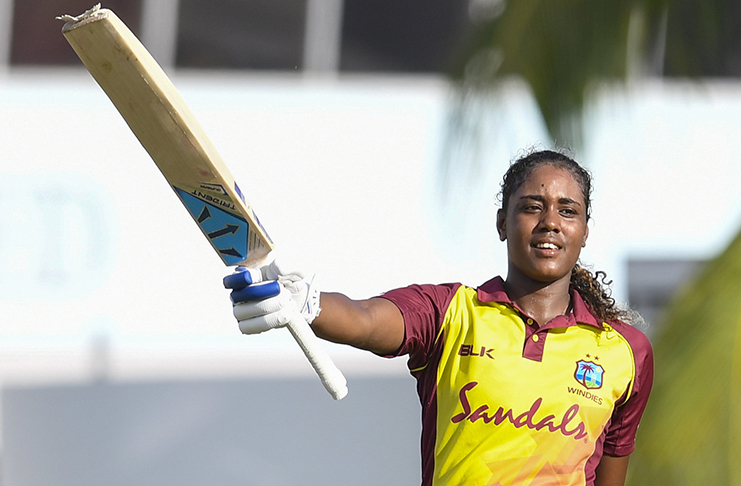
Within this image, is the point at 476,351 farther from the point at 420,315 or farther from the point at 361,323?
the point at 361,323

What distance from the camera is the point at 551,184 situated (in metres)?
1.94

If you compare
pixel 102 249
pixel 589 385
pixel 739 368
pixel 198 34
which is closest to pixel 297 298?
pixel 589 385

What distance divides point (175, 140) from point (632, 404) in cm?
107

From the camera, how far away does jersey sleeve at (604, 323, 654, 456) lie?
1971 mm

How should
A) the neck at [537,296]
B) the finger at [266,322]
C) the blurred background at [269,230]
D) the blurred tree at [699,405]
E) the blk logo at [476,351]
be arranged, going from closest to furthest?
the finger at [266,322]
the blk logo at [476,351]
the neck at [537,296]
the blurred tree at [699,405]
the blurred background at [269,230]

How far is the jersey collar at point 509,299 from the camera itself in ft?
6.35

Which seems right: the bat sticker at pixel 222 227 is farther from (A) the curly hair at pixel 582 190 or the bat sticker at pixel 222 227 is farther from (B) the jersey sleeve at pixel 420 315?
(A) the curly hair at pixel 582 190

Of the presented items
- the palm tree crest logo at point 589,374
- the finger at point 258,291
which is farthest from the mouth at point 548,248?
the finger at point 258,291

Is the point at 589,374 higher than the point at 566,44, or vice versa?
the point at 566,44

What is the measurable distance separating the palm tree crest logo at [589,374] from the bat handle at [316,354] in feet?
1.54

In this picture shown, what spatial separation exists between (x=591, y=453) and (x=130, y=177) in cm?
444

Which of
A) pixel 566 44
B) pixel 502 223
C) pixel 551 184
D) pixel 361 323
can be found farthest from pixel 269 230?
pixel 361 323

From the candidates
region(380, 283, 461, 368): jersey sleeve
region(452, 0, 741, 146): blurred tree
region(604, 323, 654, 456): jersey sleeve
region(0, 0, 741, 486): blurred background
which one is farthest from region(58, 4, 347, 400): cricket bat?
region(0, 0, 741, 486): blurred background

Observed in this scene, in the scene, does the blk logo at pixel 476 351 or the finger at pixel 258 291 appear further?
the blk logo at pixel 476 351
